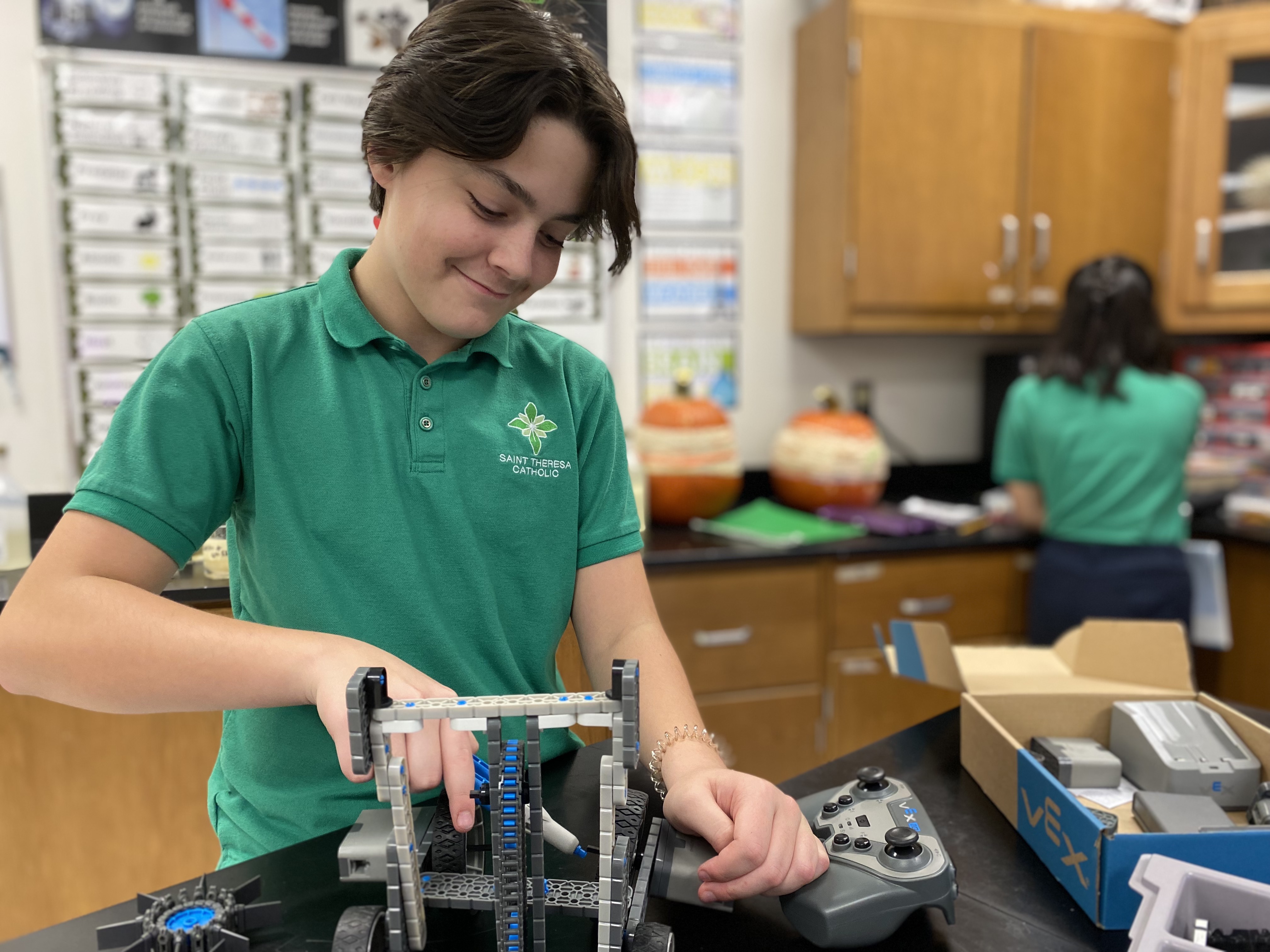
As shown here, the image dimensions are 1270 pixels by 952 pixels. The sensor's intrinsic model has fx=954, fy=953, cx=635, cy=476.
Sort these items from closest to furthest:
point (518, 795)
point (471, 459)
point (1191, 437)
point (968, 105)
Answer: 1. point (518, 795)
2. point (471, 459)
3. point (1191, 437)
4. point (968, 105)

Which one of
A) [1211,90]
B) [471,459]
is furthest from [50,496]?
[1211,90]

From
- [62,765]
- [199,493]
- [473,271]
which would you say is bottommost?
[62,765]

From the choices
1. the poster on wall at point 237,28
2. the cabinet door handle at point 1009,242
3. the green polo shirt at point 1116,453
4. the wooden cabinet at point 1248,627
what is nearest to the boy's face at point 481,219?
the poster on wall at point 237,28

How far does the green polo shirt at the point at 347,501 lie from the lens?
0.80 m

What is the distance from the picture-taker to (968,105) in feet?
8.26

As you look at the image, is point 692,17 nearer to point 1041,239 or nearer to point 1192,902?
point 1041,239

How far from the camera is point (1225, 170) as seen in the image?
2.69 meters

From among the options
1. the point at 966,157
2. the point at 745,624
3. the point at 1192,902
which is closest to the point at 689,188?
the point at 966,157

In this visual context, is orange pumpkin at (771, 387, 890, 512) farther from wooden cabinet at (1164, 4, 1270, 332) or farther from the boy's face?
the boy's face

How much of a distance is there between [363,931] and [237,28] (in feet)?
6.95

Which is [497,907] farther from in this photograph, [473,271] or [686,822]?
[473,271]

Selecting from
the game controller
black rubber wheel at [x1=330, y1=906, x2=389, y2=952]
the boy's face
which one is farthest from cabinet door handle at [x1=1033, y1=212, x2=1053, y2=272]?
black rubber wheel at [x1=330, y1=906, x2=389, y2=952]

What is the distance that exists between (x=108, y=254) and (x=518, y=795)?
2026 millimetres

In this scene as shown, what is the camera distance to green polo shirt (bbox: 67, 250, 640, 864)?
0.80 metres
